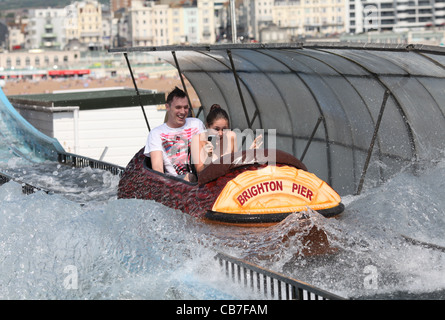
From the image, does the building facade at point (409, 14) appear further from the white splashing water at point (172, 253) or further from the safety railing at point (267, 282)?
the safety railing at point (267, 282)

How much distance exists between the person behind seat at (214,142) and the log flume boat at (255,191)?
44 cm

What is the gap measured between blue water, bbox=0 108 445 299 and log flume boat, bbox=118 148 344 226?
0.44 feet

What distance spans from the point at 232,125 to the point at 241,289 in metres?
10.5

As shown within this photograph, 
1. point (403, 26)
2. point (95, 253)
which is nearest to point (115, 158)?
point (95, 253)

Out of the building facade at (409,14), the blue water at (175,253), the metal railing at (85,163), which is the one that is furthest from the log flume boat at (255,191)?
the building facade at (409,14)

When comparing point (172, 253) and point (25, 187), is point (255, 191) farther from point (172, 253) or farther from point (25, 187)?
point (25, 187)

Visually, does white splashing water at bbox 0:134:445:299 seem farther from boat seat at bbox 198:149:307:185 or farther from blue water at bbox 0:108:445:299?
boat seat at bbox 198:149:307:185

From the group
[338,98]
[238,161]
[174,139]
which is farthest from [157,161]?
[338,98]

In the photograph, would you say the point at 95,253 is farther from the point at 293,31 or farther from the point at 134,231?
the point at 293,31

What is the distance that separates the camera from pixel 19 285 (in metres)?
6.74

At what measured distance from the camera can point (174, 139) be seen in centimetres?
969

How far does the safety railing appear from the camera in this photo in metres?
5.76

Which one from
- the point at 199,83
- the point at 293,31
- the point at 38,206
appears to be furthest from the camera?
the point at 293,31

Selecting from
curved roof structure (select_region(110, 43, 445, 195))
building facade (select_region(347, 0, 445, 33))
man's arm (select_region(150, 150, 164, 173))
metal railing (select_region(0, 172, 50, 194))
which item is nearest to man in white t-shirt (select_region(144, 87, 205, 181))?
man's arm (select_region(150, 150, 164, 173))
